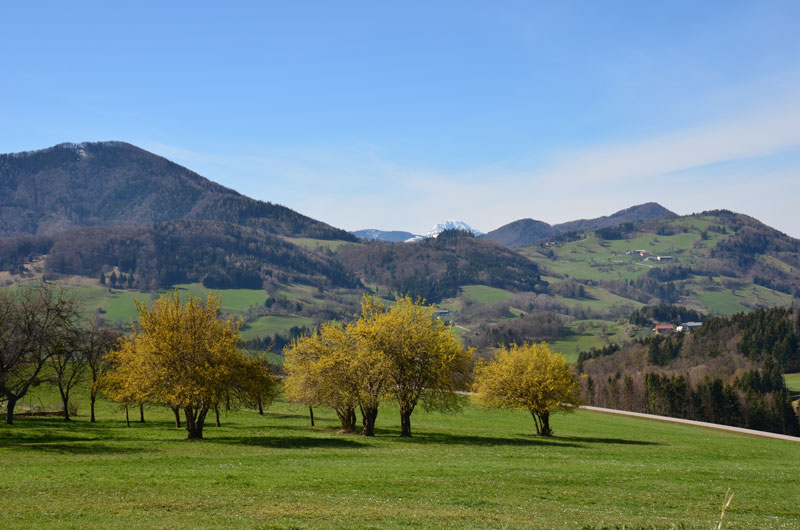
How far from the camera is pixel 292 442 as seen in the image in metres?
46.8

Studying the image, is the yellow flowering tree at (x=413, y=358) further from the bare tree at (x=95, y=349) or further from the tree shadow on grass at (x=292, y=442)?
the bare tree at (x=95, y=349)

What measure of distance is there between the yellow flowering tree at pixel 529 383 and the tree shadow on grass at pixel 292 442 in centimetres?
1756

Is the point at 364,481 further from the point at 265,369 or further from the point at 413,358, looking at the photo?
the point at 265,369

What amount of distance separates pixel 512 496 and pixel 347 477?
29.3 ft

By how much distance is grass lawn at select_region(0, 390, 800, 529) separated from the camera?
21.3 m

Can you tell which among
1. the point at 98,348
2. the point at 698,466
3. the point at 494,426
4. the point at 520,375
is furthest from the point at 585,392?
the point at 98,348

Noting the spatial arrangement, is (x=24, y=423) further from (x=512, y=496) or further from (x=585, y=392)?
(x=585, y=392)

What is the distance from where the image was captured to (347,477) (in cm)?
3011

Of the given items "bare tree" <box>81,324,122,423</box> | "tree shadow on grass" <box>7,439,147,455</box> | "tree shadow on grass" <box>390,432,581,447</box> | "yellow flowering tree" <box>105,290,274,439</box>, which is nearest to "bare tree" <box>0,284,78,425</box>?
"bare tree" <box>81,324,122,423</box>

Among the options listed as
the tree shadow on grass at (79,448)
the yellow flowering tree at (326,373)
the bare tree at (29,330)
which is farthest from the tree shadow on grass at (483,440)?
the bare tree at (29,330)

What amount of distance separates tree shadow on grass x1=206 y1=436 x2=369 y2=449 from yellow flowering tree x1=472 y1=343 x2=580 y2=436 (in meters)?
17.6

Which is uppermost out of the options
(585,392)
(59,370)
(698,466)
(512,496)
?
(59,370)

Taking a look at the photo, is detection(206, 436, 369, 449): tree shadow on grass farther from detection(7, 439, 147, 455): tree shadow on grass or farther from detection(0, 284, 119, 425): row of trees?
detection(0, 284, 119, 425): row of trees

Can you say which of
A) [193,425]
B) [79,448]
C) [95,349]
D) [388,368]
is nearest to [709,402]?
[388,368]
